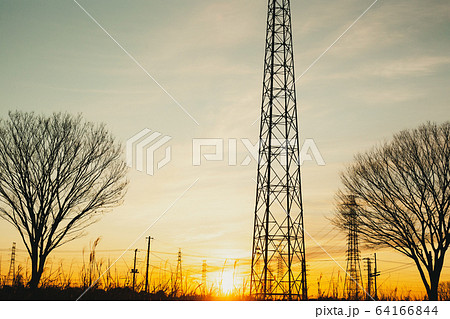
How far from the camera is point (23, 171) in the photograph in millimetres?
26797

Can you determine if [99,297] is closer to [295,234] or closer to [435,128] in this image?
[295,234]

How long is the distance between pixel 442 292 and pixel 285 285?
383 inches

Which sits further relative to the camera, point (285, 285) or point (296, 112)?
point (296, 112)

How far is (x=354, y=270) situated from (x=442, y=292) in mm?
16730

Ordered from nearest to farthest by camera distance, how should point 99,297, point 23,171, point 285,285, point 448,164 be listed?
1. point 99,297
2. point 285,285
3. point 23,171
4. point 448,164

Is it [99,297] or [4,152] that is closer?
[99,297]

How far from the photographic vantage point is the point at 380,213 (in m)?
30.2

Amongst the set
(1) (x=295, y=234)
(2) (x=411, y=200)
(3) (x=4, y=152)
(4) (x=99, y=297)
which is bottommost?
(4) (x=99, y=297)

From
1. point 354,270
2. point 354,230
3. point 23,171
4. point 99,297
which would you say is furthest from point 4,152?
point 354,270

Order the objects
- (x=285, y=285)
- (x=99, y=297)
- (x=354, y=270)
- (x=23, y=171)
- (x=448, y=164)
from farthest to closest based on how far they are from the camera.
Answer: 1. (x=354, y=270)
2. (x=448, y=164)
3. (x=23, y=171)
4. (x=285, y=285)
5. (x=99, y=297)

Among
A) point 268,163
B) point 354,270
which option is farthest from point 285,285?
point 354,270

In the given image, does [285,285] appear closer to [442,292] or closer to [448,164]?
[442,292]

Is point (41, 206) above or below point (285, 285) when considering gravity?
above

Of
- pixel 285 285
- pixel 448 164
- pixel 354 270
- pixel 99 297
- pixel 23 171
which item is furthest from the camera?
pixel 354 270
